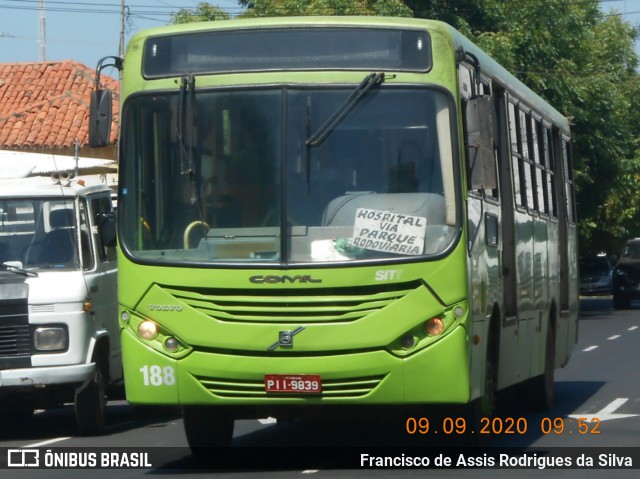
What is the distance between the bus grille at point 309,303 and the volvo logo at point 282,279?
0.06 meters

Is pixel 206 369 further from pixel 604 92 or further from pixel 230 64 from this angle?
pixel 604 92

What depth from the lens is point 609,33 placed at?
49375 mm

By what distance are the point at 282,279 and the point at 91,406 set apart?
14.5 feet

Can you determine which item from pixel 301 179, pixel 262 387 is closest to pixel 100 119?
pixel 301 179

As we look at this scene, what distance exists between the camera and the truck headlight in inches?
511

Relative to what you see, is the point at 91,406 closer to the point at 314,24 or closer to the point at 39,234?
the point at 39,234

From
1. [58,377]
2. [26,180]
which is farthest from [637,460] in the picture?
[26,180]

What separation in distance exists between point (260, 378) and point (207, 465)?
Answer: 53.2 inches

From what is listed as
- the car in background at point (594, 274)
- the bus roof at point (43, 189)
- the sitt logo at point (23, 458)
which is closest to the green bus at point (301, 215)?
the sitt logo at point (23, 458)

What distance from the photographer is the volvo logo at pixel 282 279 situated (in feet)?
31.2

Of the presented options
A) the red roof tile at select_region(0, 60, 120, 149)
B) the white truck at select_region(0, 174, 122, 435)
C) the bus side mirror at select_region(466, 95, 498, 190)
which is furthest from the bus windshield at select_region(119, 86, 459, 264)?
the red roof tile at select_region(0, 60, 120, 149)

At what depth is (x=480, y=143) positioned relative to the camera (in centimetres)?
971

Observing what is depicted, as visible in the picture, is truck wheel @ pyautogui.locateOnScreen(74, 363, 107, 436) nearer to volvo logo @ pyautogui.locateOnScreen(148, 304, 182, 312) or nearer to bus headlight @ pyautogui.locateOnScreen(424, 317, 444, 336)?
volvo logo @ pyautogui.locateOnScreen(148, 304, 182, 312)

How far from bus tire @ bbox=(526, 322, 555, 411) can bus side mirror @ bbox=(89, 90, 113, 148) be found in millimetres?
5759
